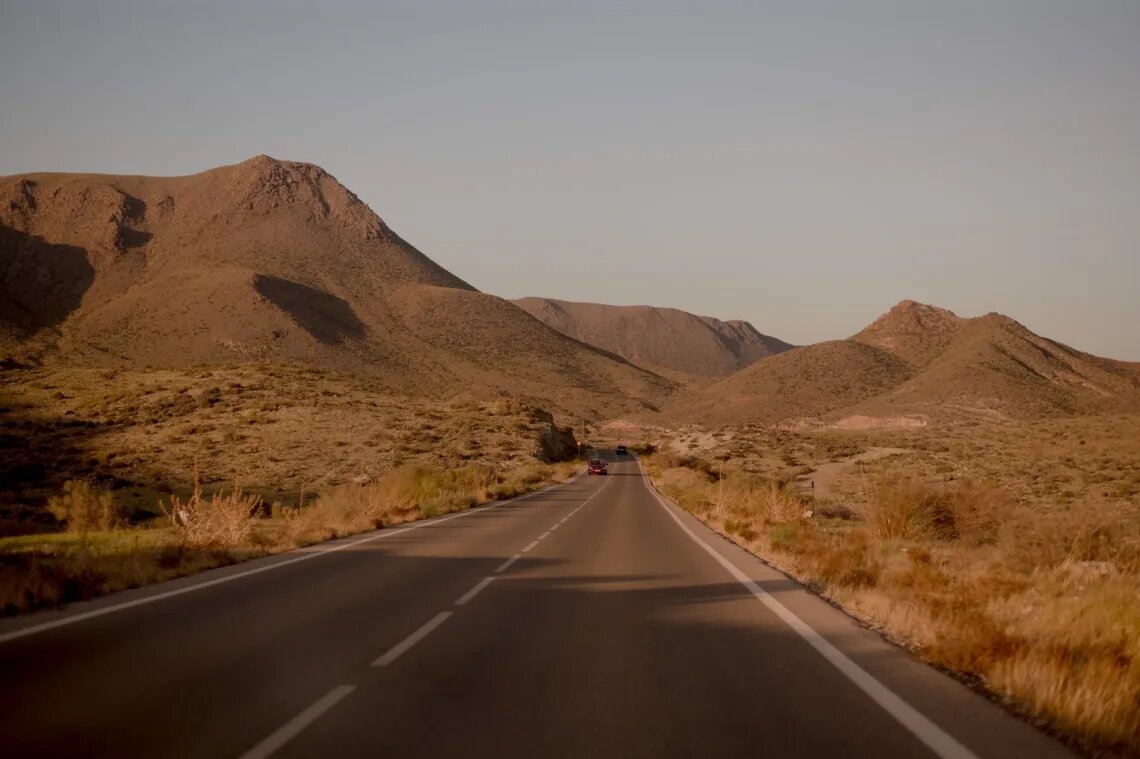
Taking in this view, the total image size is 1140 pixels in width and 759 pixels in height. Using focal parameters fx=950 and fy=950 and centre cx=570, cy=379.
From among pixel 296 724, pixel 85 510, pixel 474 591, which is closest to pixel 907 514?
pixel 474 591

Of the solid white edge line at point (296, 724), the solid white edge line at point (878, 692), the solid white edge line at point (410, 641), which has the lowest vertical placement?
the solid white edge line at point (410, 641)

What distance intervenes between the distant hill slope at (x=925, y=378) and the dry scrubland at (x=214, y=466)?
96.3 ft

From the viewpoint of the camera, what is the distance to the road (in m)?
5.35

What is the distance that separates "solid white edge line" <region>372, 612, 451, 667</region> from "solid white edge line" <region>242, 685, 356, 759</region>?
900mm

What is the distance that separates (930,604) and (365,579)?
7.30 m

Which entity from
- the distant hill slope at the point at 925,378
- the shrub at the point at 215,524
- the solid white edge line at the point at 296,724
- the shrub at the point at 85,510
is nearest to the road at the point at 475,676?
the solid white edge line at the point at 296,724

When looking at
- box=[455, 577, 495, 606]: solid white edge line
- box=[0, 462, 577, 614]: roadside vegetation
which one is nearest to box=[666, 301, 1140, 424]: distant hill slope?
box=[0, 462, 577, 614]: roadside vegetation

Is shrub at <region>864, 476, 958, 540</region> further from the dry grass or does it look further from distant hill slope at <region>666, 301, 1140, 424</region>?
distant hill slope at <region>666, 301, 1140, 424</region>

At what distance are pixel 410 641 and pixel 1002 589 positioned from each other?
6348mm

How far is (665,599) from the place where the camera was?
36.6 feet

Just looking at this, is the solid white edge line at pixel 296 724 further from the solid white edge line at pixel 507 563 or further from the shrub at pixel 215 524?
the shrub at pixel 215 524

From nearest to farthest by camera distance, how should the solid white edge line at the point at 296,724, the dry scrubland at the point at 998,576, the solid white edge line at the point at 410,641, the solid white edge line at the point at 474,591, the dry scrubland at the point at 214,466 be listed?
the solid white edge line at the point at 296,724, the dry scrubland at the point at 998,576, the solid white edge line at the point at 410,641, the solid white edge line at the point at 474,591, the dry scrubland at the point at 214,466

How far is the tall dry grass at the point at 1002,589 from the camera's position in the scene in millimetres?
5961

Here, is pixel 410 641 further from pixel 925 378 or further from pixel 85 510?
pixel 925 378
